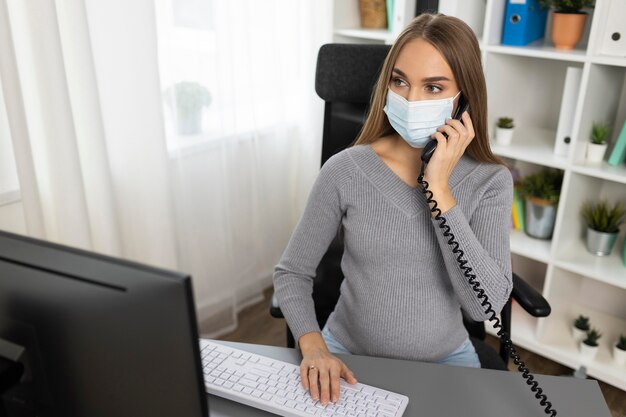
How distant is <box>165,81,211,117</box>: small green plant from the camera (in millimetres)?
2078

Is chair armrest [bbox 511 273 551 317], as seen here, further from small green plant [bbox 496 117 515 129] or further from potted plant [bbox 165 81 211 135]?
potted plant [bbox 165 81 211 135]

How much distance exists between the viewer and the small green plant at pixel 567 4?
1.97 metres

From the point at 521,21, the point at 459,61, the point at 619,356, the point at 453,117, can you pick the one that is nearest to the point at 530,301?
the point at 453,117

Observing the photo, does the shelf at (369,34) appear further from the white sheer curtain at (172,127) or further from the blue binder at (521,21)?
the blue binder at (521,21)

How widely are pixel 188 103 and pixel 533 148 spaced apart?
4.24 feet

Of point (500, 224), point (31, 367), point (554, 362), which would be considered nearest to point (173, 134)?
point (500, 224)

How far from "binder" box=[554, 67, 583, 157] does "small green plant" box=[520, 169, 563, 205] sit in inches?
5.6

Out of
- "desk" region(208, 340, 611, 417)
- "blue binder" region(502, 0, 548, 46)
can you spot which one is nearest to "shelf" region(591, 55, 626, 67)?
"blue binder" region(502, 0, 548, 46)

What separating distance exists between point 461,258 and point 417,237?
12 centimetres

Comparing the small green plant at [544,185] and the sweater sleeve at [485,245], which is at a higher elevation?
the sweater sleeve at [485,245]

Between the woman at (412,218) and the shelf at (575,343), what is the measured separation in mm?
1076

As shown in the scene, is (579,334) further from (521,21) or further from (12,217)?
(12,217)

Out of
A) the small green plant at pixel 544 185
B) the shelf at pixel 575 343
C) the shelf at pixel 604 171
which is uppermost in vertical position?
the shelf at pixel 604 171

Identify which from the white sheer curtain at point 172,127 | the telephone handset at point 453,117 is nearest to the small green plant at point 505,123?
the white sheer curtain at point 172,127
